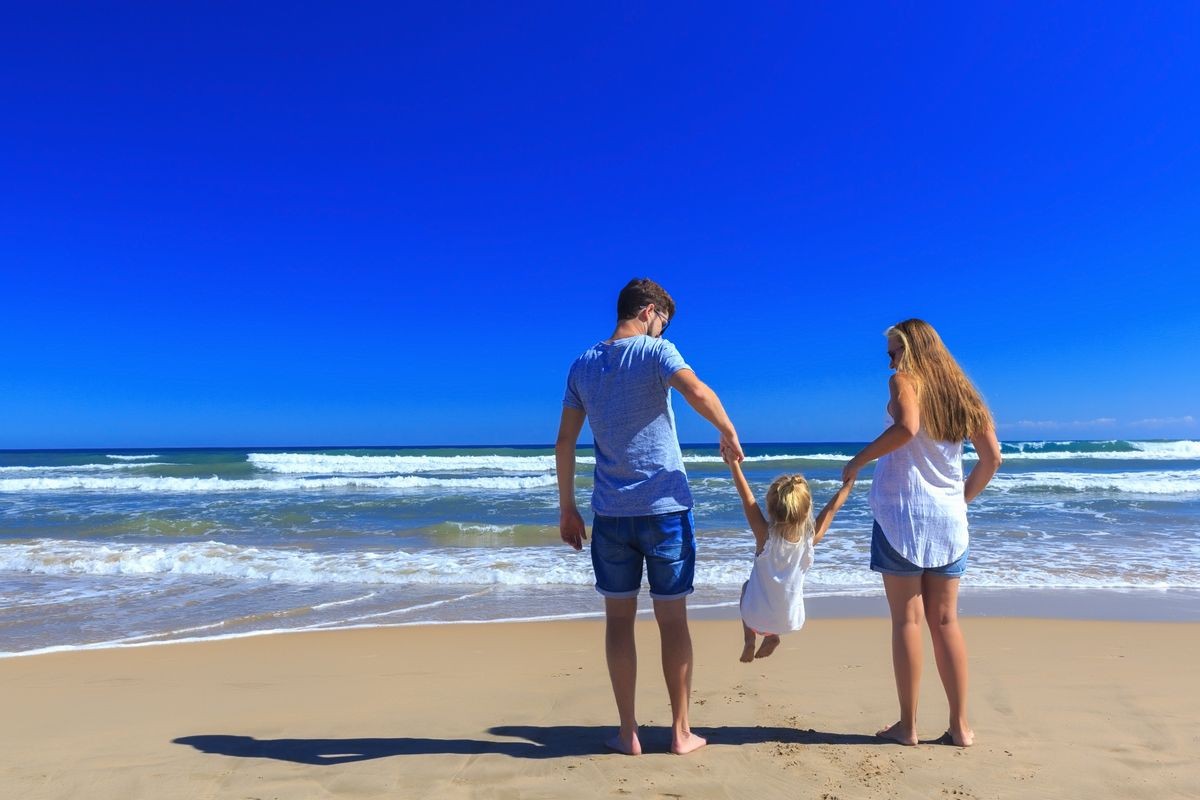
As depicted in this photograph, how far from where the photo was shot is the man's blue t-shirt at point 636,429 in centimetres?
279

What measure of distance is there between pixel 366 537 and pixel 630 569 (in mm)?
9037

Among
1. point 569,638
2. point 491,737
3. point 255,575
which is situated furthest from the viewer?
point 255,575

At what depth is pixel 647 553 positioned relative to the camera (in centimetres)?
282

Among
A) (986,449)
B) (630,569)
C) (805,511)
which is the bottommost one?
(630,569)

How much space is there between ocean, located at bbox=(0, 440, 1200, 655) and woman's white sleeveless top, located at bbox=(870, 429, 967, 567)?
3.72 meters

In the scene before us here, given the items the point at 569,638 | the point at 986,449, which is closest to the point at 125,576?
the point at 569,638

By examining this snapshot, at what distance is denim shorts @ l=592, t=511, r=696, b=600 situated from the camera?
280 cm

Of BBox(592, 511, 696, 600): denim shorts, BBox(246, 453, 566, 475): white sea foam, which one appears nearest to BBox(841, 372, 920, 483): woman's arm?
BBox(592, 511, 696, 600): denim shorts

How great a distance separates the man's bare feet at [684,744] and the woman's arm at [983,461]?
58.3 inches

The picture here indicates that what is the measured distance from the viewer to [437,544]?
10.4m

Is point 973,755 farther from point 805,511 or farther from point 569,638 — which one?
point 569,638

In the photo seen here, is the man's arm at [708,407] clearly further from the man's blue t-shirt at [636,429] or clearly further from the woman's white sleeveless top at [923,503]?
the woman's white sleeveless top at [923,503]

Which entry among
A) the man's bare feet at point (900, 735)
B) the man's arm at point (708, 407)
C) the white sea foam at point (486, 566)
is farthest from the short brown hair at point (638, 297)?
the white sea foam at point (486, 566)

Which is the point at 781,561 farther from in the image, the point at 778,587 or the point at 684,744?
the point at 684,744
